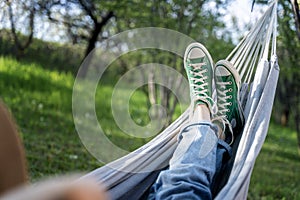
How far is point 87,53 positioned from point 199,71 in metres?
3.97

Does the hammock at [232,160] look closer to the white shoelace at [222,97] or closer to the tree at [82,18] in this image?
the white shoelace at [222,97]

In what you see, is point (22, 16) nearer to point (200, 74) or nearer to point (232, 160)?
point (200, 74)

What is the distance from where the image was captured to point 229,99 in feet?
6.43

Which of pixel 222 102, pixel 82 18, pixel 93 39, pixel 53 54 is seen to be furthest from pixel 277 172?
pixel 53 54

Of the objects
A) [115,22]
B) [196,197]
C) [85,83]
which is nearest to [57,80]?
[85,83]

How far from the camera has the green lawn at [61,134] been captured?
3254 millimetres

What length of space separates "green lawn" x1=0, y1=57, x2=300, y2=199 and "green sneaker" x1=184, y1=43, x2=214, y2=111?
1147 millimetres

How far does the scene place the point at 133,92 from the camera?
21.0 ft

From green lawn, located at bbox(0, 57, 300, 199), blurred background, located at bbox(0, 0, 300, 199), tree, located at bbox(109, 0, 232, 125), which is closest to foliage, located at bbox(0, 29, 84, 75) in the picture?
blurred background, located at bbox(0, 0, 300, 199)

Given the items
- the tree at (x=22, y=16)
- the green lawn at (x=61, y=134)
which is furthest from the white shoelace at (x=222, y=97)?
the tree at (x=22, y=16)

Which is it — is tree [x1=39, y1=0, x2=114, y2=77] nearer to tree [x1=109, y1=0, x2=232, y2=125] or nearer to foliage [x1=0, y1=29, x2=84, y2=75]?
foliage [x1=0, y1=29, x2=84, y2=75]

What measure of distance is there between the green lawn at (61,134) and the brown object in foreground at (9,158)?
1.98 m

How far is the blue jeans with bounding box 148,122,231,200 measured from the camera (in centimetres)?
140

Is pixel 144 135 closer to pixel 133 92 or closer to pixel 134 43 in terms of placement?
pixel 134 43
